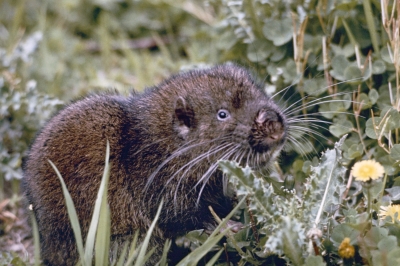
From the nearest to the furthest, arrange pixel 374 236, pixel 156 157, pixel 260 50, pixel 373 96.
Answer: pixel 374 236
pixel 156 157
pixel 373 96
pixel 260 50

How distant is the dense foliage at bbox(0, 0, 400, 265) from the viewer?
328 centimetres

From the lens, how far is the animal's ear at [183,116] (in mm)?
3875

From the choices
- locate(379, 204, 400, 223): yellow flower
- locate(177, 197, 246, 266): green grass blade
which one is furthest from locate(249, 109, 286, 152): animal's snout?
locate(379, 204, 400, 223): yellow flower

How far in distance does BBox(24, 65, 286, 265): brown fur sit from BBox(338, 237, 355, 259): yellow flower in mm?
847

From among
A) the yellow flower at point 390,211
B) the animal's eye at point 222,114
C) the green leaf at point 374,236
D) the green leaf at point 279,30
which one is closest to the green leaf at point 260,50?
the green leaf at point 279,30

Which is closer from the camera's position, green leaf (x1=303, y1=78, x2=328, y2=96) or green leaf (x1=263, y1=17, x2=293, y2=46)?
green leaf (x1=303, y1=78, x2=328, y2=96)

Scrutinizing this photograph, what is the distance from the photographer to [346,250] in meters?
3.05

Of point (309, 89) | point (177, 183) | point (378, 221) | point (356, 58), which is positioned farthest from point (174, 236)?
point (356, 58)

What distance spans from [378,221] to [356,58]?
166 centimetres

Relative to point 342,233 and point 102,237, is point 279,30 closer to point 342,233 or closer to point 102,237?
point 342,233

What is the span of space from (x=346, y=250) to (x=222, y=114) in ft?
3.97

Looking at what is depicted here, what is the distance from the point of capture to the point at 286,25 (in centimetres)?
498

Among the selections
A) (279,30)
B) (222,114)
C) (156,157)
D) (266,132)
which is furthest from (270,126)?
(279,30)

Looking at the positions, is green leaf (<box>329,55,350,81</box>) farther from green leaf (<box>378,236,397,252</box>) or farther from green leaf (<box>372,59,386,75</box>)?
green leaf (<box>378,236,397,252</box>)
